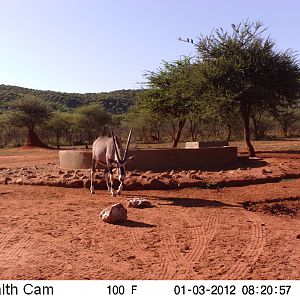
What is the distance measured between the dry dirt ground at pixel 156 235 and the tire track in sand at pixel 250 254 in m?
0.01

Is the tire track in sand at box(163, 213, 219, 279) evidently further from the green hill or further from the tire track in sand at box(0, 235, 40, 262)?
the green hill

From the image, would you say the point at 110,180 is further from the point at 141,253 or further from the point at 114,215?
the point at 141,253

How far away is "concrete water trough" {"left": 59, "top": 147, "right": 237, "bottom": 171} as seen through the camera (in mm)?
17047

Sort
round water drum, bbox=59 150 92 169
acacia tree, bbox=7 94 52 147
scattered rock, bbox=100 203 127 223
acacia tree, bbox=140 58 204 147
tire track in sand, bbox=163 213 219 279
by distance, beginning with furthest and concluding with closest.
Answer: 1. acacia tree, bbox=7 94 52 147
2. acacia tree, bbox=140 58 204 147
3. round water drum, bbox=59 150 92 169
4. scattered rock, bbox=100 203 127 223
5. tire track in sand, bbox=163 213 219 279

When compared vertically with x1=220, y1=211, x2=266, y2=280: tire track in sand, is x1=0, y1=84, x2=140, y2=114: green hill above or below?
above

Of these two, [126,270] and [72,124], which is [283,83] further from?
[72,124]

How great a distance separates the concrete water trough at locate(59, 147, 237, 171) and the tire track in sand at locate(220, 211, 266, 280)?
8.02 meters

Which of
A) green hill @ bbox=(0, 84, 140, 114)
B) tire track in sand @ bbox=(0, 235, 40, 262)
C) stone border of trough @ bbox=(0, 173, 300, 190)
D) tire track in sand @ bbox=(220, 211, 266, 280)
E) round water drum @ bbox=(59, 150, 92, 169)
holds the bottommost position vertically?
tire track in sand @ bbox=(220, 211, 266, 280)

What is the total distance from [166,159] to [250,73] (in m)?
7.97

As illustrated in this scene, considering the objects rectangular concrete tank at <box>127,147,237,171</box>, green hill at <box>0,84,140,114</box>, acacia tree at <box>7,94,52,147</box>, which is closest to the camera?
rectangular concrete tank at <box>127,147,237,171</box>

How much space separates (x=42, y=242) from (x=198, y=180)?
777cm

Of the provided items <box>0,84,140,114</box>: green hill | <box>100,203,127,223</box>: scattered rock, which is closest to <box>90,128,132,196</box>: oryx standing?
<box>100,203,127,223</box>: scattered rock

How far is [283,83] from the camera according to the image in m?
22.8

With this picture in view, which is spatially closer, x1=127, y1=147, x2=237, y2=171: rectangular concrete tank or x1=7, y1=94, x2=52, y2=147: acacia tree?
x1=127, y1=147, x2=237, y2=171: rectangular concrete tank
